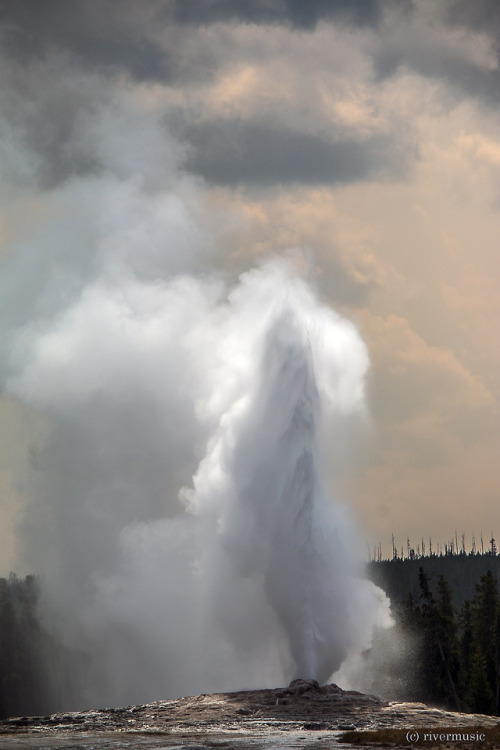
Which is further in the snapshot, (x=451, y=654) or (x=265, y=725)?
(x=451, y=654)

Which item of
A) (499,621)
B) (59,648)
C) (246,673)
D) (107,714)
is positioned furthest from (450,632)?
(59,648)

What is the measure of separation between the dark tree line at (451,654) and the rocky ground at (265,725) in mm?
24293

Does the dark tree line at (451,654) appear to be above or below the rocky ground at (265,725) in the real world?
above

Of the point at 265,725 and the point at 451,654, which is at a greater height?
the point at 451,654

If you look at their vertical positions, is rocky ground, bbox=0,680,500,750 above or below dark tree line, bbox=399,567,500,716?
below

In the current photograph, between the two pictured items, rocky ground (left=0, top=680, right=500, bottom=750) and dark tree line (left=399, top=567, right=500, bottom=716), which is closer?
rocky ground (left=0, top=680, right=500, bottom=750)

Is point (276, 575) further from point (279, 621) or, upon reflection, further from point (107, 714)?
point (107, 714)

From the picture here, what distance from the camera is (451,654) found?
262 feet

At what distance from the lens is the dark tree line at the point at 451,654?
7756 cm

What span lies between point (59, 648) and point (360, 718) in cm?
6098

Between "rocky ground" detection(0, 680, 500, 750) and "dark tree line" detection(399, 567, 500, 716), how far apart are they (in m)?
24.3

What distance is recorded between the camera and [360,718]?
48.6 meters

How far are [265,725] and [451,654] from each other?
37015 millimetres

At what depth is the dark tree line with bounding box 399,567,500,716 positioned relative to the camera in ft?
254
